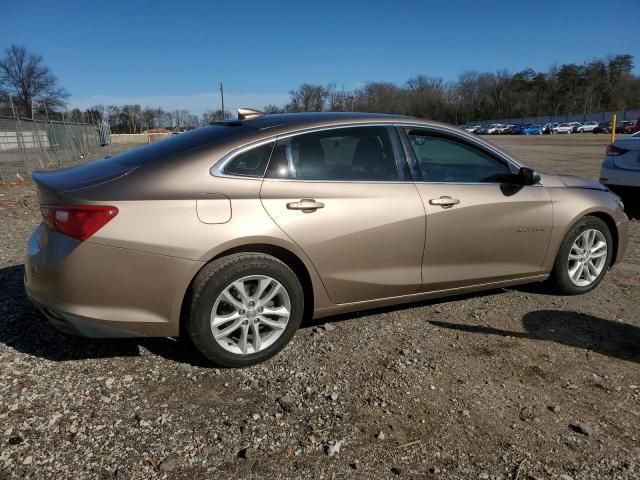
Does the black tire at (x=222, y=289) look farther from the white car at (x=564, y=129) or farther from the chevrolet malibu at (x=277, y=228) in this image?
the white car at (x=564, y=129)

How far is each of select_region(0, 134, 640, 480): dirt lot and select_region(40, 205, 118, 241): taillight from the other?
905 millimetres

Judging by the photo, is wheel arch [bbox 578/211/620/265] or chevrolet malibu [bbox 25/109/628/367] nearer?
chevrolet malibu [bbox 25/109/628/367]

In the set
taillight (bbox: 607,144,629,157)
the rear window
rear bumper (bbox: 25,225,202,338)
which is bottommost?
rear bumper (bbox: 25,225,202,338)

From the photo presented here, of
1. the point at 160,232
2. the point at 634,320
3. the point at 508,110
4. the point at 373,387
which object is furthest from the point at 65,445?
the point at 508,110

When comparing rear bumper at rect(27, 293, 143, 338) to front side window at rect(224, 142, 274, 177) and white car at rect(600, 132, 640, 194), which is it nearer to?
front side window at rect(224, 142, 274, 177)

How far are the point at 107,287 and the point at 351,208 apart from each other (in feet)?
5.09

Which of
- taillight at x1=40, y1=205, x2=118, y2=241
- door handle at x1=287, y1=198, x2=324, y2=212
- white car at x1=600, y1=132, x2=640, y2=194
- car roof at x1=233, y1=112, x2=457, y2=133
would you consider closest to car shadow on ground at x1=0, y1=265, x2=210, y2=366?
taillight at x1=40, y1=205, x2=118, y2=241

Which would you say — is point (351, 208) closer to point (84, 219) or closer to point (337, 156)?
point (337, 156)

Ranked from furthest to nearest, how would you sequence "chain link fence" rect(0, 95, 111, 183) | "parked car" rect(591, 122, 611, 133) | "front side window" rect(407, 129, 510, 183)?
"parked car" rect(591, 122, 611, 133), "chain link fence" rect(0, 95, 111, 183), "front side window" rect(407, 129, 510, 183)

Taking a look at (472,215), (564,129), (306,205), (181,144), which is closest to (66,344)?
(181,144)

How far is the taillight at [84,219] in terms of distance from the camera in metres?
2.72

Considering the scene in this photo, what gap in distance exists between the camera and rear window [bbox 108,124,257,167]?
3.15 m

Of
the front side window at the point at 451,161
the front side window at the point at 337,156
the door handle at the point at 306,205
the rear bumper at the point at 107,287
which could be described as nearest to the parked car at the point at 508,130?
the front side window at the point at 451,161

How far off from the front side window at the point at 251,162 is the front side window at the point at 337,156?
0.15ft
